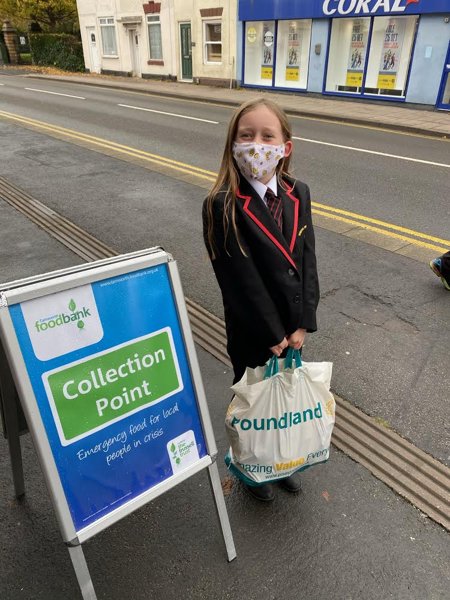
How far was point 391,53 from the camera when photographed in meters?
15.5

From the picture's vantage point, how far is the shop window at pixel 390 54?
49.1ft

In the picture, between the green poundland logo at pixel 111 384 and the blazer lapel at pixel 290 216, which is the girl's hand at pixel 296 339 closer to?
the blazer lapel at pixel 290 216

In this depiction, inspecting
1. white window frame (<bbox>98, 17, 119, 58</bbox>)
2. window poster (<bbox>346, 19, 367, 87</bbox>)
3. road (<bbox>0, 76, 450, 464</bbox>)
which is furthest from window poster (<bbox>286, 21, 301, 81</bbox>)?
white window frame (<bbox>98, 17, 119, 58</bbox>)

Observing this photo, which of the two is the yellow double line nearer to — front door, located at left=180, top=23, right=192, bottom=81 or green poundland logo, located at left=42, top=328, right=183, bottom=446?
green poundland logo, located at left=42, top=328, right=183, bottom=446

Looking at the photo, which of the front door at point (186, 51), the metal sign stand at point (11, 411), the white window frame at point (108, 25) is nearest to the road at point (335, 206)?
the metal sign stand at point (11, 411)

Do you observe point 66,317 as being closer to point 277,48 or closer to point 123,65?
point 277,48

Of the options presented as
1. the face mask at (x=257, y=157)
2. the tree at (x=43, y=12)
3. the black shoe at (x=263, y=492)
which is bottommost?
the black shoe at (x=263, y=492)

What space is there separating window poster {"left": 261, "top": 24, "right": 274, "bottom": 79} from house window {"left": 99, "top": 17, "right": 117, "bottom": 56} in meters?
12.2

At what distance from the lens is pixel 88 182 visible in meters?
7.84

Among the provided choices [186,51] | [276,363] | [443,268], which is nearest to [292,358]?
[276,363]

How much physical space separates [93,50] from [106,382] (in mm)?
32921

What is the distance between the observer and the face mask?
6.69 ft

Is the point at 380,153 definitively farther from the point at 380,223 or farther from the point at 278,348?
the point at 278,348

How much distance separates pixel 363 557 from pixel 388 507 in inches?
12.8
